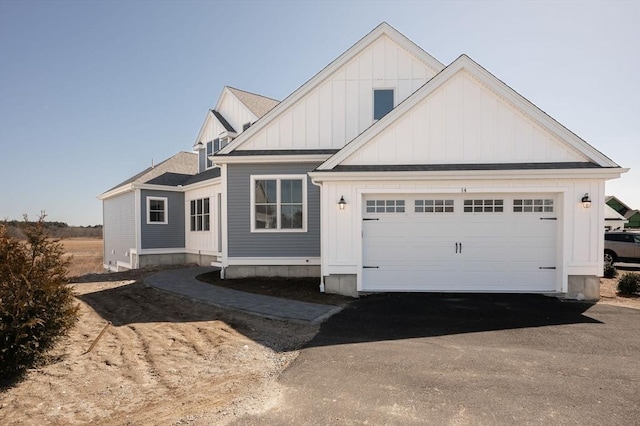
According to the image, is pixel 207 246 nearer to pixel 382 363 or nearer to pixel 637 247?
pixel 382 363

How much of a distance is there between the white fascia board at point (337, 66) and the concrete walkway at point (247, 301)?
4.88 meters

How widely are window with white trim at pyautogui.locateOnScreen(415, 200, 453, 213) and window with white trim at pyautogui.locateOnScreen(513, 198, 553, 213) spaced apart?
5.80ft

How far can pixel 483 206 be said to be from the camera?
9.33 metres

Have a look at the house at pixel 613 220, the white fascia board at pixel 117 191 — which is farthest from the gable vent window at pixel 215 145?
the house at pixel 613 220

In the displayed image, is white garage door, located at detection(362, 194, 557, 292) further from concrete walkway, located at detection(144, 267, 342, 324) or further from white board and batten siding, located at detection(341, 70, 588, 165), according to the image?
concrete walkway, located at detection(144, 267, 342, 324)

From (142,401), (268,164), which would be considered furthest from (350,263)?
(142,401)

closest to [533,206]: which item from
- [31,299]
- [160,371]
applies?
[160,371]

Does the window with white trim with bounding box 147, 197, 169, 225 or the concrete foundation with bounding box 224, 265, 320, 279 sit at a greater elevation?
the window with white trim with bounding box 147, 197, 169, 225

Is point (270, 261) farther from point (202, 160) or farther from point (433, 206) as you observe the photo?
point (202, 160)

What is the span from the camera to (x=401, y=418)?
354 centimetres

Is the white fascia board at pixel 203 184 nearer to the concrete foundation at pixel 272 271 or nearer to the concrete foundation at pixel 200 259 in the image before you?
the concrete foundation at pixel 200 259

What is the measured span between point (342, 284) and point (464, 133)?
17.7ft

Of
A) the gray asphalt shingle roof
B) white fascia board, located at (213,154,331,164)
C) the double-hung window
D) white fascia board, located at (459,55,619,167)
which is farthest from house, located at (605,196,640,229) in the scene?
the gray asphalt shingle roof

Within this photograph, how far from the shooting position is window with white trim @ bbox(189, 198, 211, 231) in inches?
637
